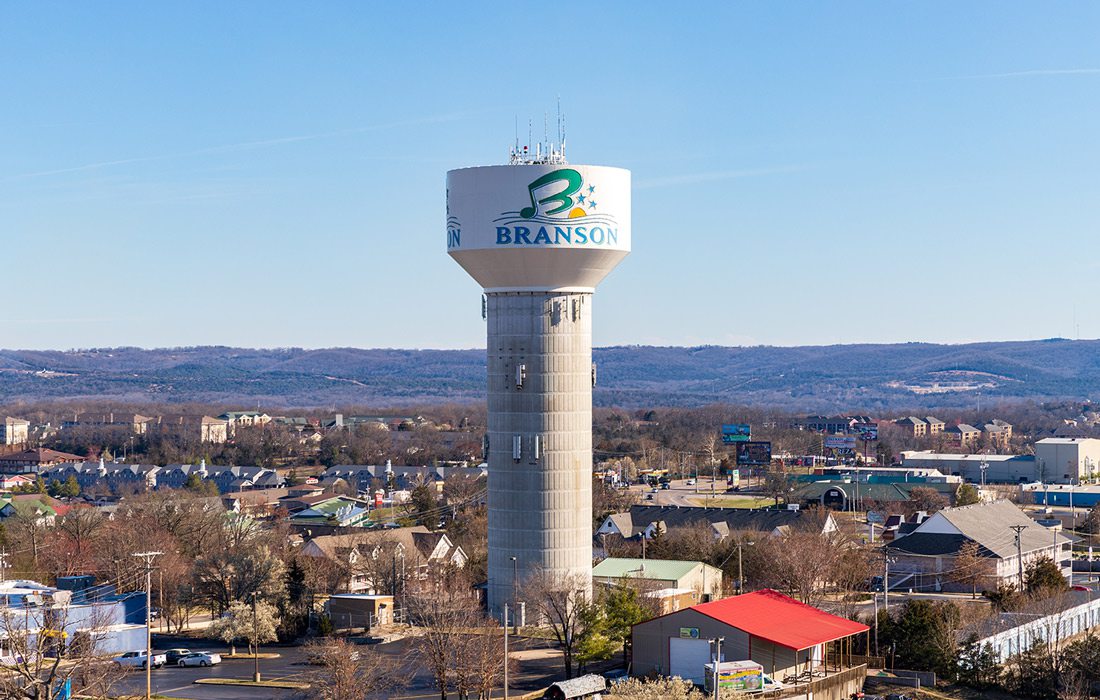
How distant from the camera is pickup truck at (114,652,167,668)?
52.8 metres

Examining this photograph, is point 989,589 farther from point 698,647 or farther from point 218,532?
point 218,532

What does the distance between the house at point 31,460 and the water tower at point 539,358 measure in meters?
105

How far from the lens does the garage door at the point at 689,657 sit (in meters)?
49.2

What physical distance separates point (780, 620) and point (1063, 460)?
10043cm

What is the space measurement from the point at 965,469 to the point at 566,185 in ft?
321

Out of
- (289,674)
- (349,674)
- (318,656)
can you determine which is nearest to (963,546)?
(318,656)

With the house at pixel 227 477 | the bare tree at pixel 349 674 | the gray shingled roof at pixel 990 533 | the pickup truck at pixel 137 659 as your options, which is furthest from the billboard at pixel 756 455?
the bare tree at pixel 349 674

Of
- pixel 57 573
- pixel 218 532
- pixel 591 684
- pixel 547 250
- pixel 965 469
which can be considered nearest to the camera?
pixel 591 684

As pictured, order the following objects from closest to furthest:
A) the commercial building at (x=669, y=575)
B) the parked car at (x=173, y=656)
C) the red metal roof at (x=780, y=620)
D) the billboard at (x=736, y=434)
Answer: the red metal roof at (x=780, y=620), the parked car at (x=173, y=656), the commercial building at (x=669, y=575), the billboard at (x=736, y=434)

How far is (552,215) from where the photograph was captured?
55781 millimetres

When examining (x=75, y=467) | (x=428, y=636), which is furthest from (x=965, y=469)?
(x=428, y=636)

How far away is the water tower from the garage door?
779cm

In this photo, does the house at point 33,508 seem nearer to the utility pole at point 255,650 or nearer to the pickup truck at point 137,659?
the utility pole at point 255,650

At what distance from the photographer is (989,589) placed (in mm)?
72750
